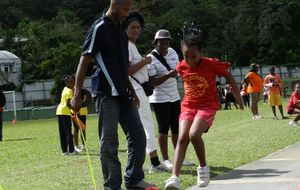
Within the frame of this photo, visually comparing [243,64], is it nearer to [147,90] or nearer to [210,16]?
[210,16]

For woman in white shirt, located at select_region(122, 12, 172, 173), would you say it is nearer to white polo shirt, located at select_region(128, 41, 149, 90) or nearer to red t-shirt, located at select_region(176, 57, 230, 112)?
white polo shirt, located at select_region(128, 41, 149, 90)

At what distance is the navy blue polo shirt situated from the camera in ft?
20.1

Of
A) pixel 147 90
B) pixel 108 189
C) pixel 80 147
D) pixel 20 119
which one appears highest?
pixel 147 90

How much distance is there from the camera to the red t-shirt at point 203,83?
7473mm

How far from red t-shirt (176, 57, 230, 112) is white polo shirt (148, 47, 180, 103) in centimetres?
131

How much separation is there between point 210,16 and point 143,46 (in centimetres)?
2422

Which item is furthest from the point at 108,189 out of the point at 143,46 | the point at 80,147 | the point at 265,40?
the point at 265,40

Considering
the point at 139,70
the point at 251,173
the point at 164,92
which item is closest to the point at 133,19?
the point at 139,70

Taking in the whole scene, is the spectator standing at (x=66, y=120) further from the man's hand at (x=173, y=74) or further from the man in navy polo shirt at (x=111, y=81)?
the man in navy polo shirt at (x=111, y=81)

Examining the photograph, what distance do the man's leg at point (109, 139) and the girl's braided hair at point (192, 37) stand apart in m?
1.57

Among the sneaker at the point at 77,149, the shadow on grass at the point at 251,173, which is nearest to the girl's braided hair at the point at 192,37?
the shadow on grass at the point at 251,173

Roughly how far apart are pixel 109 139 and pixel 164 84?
2946 millimetres

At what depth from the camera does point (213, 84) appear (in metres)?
7.55

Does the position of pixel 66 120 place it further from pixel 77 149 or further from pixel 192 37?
pixel 192 37
